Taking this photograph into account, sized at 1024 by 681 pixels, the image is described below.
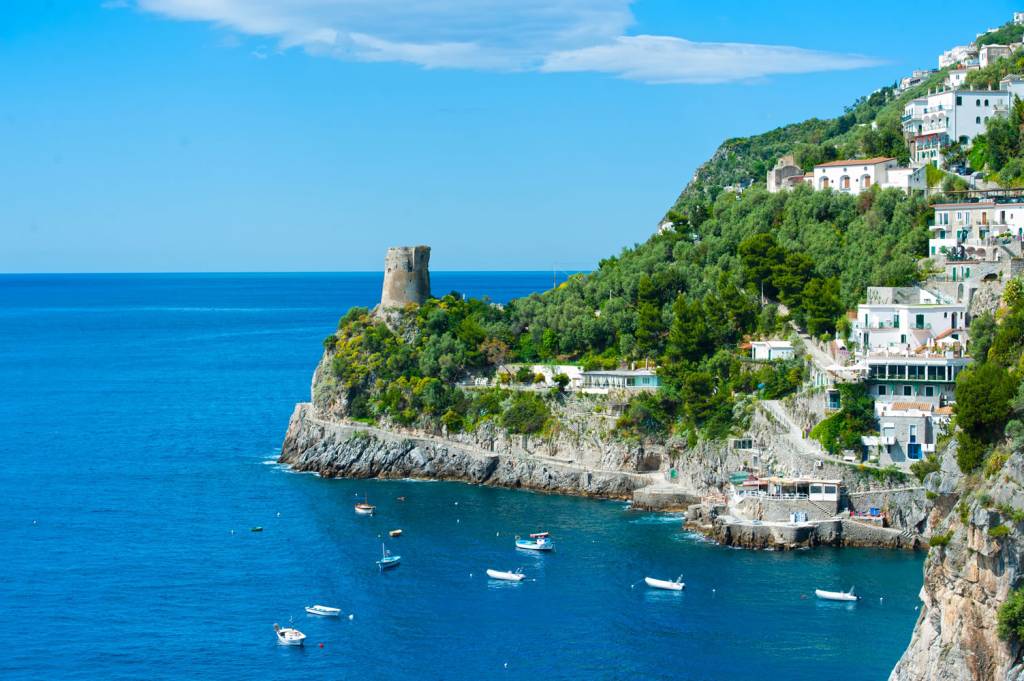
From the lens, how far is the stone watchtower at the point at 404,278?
9319 cm

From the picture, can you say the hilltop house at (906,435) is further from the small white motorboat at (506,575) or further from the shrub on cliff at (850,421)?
the small white motorboat at (506,575)

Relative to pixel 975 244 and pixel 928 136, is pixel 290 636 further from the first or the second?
pixel 928 136

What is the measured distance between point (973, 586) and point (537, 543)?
2532 cm

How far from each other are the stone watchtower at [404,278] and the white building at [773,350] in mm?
27839

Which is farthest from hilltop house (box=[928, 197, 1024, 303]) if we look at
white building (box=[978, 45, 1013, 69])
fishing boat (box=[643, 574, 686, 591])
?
white building (box=[978, 45, 1013, 69])

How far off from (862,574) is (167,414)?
65.6 meters

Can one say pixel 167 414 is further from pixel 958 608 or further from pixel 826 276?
pixel 958 608

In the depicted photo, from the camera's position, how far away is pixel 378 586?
189ft

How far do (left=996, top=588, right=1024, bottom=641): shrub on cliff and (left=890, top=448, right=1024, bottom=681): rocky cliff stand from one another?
0.35 meters

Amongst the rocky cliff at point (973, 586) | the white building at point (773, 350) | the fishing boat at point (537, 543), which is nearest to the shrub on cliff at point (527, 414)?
the white building at point (773, 350)

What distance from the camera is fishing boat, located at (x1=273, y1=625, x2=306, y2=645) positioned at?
50062mm

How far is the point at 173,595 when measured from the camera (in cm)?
5622

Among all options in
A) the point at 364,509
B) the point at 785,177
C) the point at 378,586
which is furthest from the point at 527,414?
the point at 785,177

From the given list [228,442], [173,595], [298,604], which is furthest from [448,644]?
[228,442]
